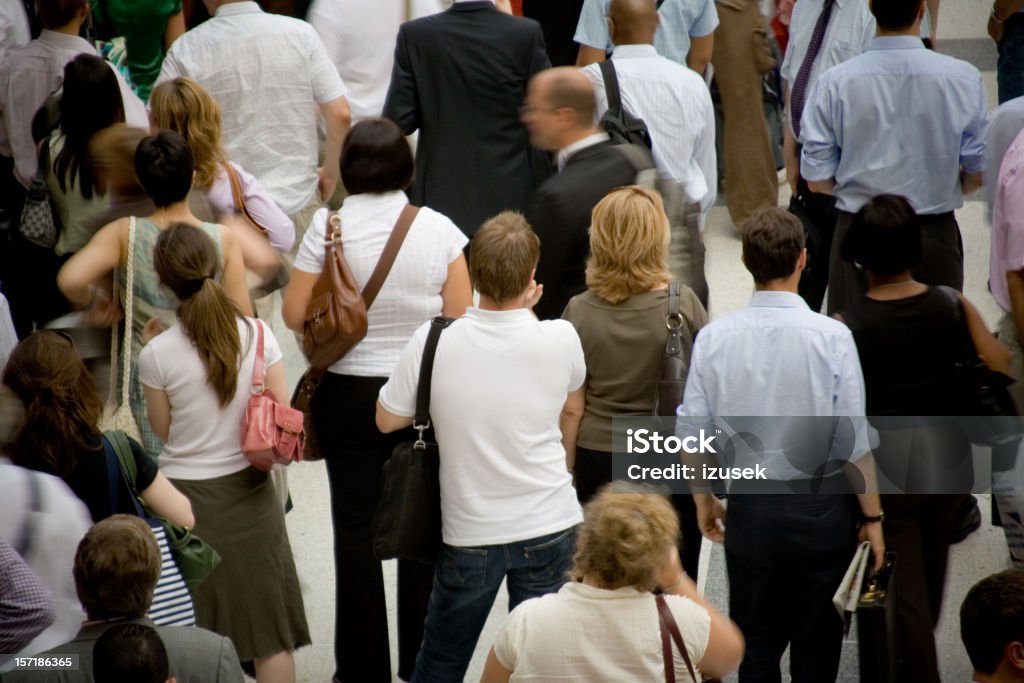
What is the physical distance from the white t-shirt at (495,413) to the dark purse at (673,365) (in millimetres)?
394

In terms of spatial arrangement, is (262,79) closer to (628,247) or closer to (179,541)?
(628,247)

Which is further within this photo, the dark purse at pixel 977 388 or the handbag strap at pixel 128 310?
the handbag strap at pixel 128 310

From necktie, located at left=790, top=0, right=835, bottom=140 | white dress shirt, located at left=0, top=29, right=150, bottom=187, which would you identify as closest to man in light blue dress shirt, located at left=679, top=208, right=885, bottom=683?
necktie, located at left=790, top=0, right=835, bottom=140

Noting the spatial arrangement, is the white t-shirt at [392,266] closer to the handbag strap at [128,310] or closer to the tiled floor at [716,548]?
the handbag strap at [128,310]

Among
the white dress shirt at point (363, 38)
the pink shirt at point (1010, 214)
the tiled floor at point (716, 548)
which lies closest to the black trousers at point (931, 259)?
the pink shirt at point (1010, 214)

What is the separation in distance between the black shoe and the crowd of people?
2.79ft

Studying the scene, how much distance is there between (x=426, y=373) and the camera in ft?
11.5

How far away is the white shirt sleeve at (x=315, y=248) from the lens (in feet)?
13.1

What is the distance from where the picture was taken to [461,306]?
4.10 meters

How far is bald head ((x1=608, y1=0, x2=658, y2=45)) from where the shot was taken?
17.2ft

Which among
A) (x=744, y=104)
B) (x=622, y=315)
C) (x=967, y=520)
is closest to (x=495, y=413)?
(x=622, y=315)

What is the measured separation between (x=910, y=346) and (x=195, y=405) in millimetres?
2068

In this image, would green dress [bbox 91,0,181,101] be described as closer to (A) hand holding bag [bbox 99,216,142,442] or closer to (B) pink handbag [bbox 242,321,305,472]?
(A) hand holding bag [bbox 99,216,142,442]

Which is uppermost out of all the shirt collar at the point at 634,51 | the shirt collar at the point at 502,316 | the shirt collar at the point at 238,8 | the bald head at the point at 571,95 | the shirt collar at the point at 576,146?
the shirt collar at the point at 238,8
